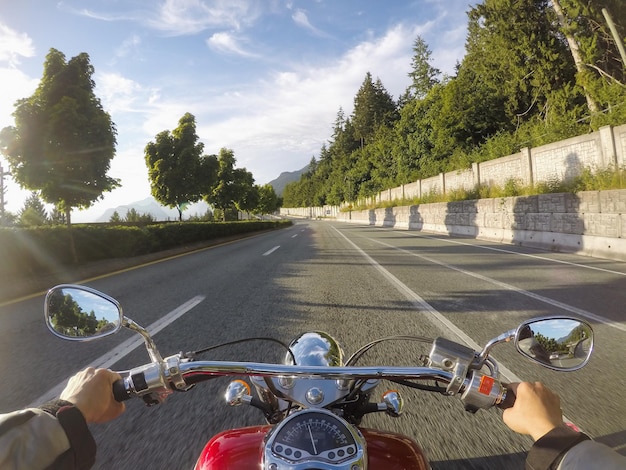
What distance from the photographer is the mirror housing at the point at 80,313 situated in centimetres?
145

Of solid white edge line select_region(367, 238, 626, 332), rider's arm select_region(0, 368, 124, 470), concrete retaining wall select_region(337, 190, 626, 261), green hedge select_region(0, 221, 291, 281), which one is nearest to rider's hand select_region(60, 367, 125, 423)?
rider's arm select_region(0, 368, 124, 470)

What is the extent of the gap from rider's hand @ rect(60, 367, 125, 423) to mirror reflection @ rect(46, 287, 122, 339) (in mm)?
234

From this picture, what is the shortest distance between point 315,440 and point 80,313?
1.06m

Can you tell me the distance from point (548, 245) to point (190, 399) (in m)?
13.4

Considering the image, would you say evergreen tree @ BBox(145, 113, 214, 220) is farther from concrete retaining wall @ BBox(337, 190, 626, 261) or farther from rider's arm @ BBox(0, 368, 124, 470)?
rider's arm @ BBox(0, 368, 124, 470)

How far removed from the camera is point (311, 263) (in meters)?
10.5

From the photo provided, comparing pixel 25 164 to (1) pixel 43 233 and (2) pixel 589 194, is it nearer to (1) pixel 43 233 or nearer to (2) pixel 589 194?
(1) pixel 43 233

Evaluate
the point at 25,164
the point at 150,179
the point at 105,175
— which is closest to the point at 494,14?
the point at 150,179

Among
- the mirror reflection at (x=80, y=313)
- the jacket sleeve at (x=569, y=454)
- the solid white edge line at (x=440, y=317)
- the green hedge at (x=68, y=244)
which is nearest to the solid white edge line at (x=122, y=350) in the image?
the mirror reflection at (x=80, y=313)

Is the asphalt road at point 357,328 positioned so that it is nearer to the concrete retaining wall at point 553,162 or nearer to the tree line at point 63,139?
the tree line at point 63,139

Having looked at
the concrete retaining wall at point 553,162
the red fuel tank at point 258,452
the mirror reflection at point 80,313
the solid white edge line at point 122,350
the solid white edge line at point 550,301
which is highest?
the concrete retaining wall at point 553,162

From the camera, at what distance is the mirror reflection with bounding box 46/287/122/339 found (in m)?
1.45

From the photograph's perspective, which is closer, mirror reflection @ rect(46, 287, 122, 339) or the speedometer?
the speedometer

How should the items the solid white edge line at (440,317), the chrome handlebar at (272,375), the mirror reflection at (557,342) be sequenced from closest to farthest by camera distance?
the chrome handlebar at (272,375) → the mirror reflection at (557,342) → the solid white edge line at (440,317)
